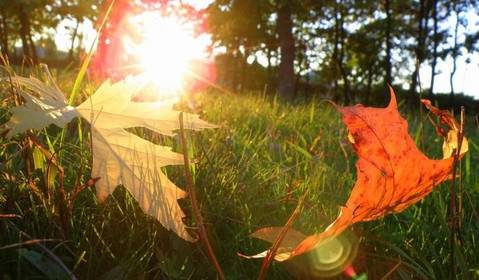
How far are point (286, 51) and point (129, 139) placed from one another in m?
16.2

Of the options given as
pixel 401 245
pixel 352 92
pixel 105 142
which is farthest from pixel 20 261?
pixel 352 92

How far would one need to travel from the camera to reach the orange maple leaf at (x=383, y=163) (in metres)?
0.83

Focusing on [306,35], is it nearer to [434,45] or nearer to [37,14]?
[434,45]

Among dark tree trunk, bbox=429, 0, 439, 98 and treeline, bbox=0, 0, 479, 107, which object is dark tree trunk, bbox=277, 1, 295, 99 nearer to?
treeline, bbox=0, 0, 479, 107

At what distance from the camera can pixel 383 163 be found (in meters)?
0.85

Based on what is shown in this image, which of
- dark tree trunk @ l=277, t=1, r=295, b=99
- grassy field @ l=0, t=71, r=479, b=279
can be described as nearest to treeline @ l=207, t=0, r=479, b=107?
dark tree trunk @ l=277, t=1, r=295, b=99

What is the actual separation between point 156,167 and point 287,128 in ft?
10.1

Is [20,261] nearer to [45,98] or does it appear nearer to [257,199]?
[45,98]

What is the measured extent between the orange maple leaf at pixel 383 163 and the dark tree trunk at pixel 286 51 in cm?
1584

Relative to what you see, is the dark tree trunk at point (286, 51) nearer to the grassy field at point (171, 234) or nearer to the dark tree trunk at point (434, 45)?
the dark tree trunk at point (434, 45)

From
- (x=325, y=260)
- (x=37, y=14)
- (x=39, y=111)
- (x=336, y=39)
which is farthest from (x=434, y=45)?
(x=39, y=111)

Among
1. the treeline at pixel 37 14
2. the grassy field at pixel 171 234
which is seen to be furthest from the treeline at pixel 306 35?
the grassy field at pixel 171 234

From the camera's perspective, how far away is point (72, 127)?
2262 millimetres

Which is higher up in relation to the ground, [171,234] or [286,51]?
[286,51]
